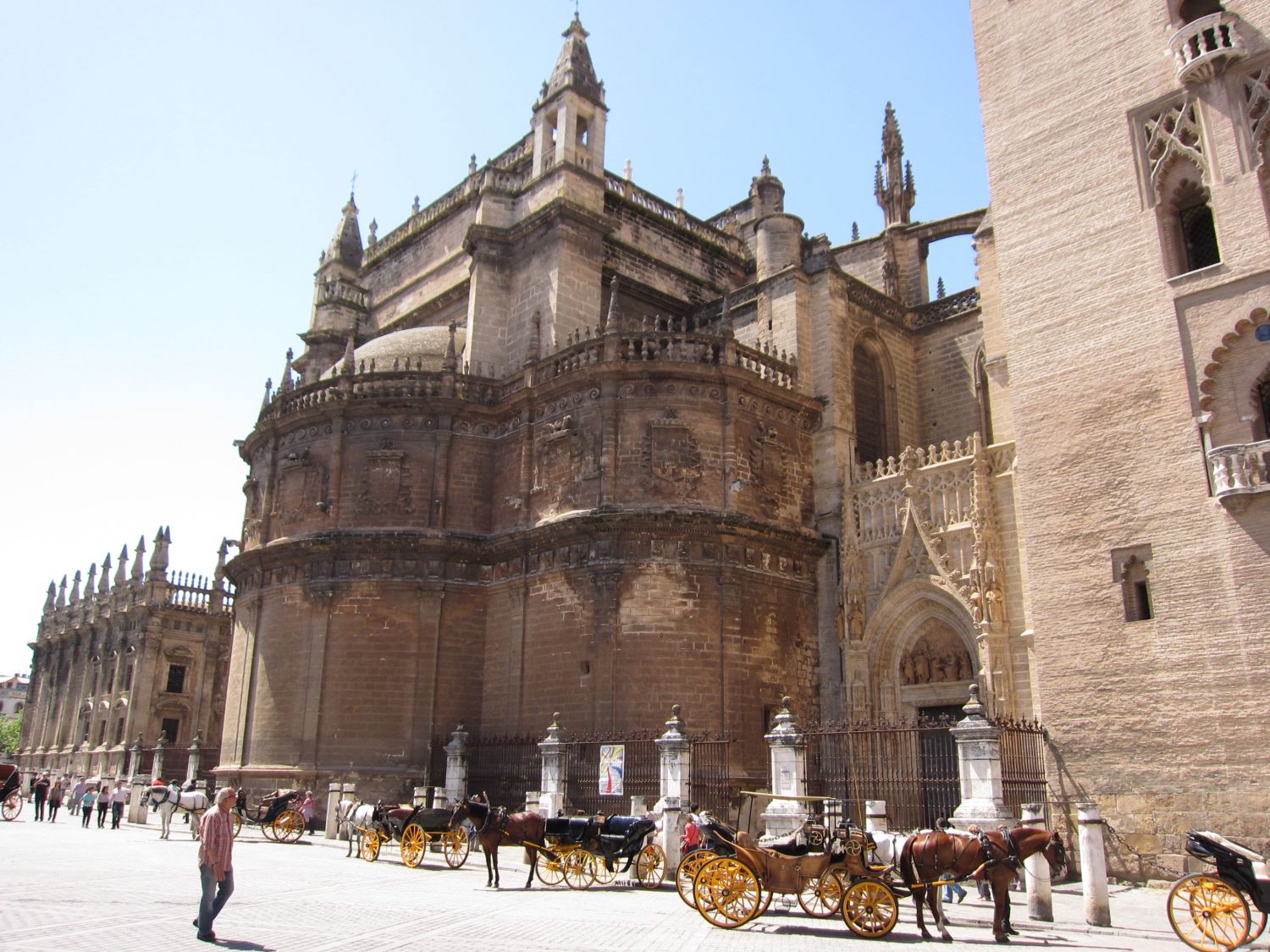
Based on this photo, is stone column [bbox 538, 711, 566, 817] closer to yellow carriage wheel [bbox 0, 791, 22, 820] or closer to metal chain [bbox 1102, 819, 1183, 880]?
metal chain [bbox 1102, 819, 1183, 880]

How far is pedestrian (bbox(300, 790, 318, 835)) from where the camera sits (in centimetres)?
2136

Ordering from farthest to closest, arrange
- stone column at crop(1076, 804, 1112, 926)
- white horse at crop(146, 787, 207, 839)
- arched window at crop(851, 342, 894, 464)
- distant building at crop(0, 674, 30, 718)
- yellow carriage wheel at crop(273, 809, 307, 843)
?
distant building at crop(0, 674, 30, 718) < arched window at crop(851, 342, 894, 464) < white horse at crop(146, 787, 207, 839) < yellow carriage wheel at crop(273, 809, 307, 843) < stone column at crop(1076, 804, 1112, 926)

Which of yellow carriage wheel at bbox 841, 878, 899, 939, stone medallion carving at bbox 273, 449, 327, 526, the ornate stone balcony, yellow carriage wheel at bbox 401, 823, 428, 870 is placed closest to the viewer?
yellow carriage wheel at bbox 841, 878, 899, 939

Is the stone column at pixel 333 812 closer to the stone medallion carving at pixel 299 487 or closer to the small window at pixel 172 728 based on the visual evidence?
the stone medallion carving at pixel 299 487

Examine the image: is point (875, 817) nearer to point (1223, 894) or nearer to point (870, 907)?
point (870, 907)

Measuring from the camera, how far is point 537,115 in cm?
2739

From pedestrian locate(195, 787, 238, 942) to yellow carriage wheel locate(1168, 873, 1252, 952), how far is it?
8222 mm

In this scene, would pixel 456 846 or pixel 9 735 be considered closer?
pixel 456 846

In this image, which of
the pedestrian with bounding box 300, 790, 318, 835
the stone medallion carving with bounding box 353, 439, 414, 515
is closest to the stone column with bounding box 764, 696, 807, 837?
the pedestrian with bounding box 300, 790, 318, 835

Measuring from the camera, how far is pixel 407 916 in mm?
10617

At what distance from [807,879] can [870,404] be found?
16.5 meters

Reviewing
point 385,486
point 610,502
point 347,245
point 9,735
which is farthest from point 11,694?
point 610,502

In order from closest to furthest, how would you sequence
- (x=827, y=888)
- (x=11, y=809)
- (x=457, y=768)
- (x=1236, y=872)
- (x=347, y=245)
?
1. (x=1236, y=872)
2. (x=827, y=888)
3. (x=457, y=768)
4. (x=11, y=809)
5. (x=347, y=245)

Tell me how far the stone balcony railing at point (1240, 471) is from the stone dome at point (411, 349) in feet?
55.9
